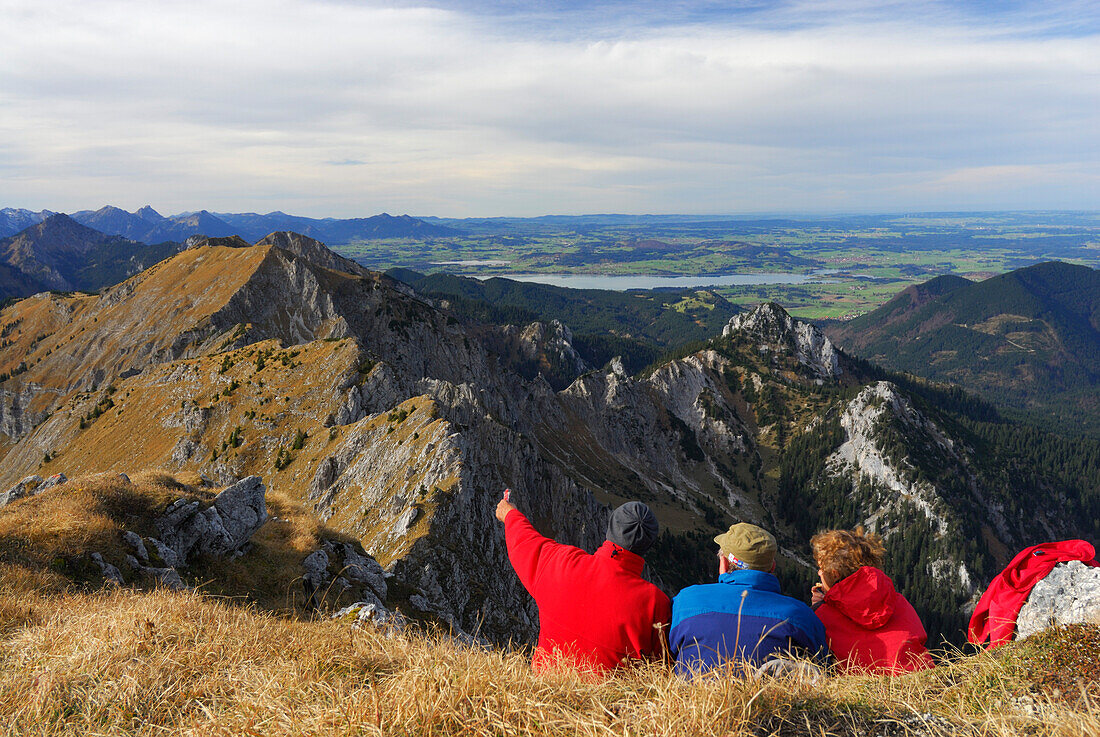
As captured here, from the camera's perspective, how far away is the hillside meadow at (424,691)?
450 cm

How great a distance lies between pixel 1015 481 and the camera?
554 ft

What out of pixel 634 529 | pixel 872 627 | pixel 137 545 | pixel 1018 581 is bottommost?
pixel 137 545

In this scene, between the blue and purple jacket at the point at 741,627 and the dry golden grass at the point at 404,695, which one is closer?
the dry golden grass at the point at 404,695

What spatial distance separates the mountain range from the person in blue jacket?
4.13 m

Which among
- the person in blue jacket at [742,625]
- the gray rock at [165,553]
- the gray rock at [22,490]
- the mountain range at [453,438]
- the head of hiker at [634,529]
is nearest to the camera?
the person in blue jacket at [742,625]

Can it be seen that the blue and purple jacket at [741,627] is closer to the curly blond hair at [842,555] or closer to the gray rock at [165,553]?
the curly blond hair at [842,555]

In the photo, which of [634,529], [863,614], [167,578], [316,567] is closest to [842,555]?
[863,614]

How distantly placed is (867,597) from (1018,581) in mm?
2632

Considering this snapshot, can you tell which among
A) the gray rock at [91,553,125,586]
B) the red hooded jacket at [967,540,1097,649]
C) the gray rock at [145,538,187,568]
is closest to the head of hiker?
the red hooded jacket at [967,540,1097,649]

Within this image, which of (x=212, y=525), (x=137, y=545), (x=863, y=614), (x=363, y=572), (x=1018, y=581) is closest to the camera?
(x=863, y=614)

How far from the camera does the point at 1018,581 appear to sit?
746cm

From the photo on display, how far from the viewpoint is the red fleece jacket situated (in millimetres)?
6484

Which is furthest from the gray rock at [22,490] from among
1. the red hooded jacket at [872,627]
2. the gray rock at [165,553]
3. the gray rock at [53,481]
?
the red hooded jacket at [872,627]

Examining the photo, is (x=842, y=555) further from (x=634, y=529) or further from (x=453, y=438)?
(x=453, y=438)
